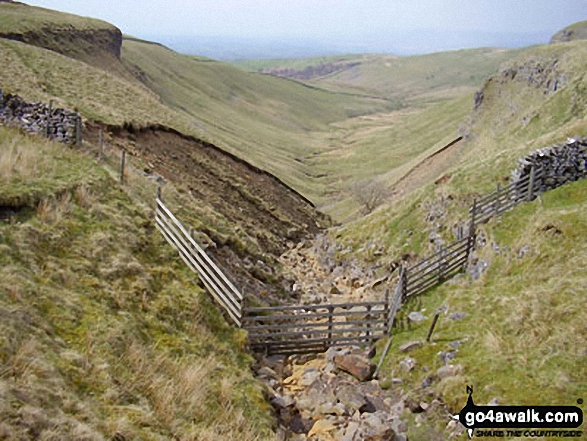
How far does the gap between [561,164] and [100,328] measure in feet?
57.6

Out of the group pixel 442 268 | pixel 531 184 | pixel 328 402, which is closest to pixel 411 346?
pixel 328 402

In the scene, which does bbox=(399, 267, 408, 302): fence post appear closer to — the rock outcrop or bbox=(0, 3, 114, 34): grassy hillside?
the rock outcrop

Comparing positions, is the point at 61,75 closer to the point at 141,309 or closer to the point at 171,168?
the point at 171,168

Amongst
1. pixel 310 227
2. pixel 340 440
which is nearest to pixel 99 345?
pixel 340 440

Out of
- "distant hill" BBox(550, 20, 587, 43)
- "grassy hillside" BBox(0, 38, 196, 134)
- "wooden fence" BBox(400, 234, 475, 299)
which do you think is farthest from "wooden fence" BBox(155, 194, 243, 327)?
"distant hill" BBox(550, 20, 587, 43)

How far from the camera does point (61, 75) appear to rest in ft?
131

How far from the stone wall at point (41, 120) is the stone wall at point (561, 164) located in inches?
735

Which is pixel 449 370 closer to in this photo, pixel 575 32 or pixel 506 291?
pixel 506 291

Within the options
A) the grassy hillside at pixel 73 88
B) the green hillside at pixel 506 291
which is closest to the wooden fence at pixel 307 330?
the green hillside at pixel 506 291

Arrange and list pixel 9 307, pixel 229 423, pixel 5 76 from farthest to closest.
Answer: pixel 5 76 < pixel 229 423 < pixel 9 307

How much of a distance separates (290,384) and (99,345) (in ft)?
20.5

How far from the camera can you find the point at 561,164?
19.7 metres

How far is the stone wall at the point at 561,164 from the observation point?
64.4 ft

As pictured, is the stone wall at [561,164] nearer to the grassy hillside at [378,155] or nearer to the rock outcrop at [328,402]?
the rock outcrop at [328,402]
